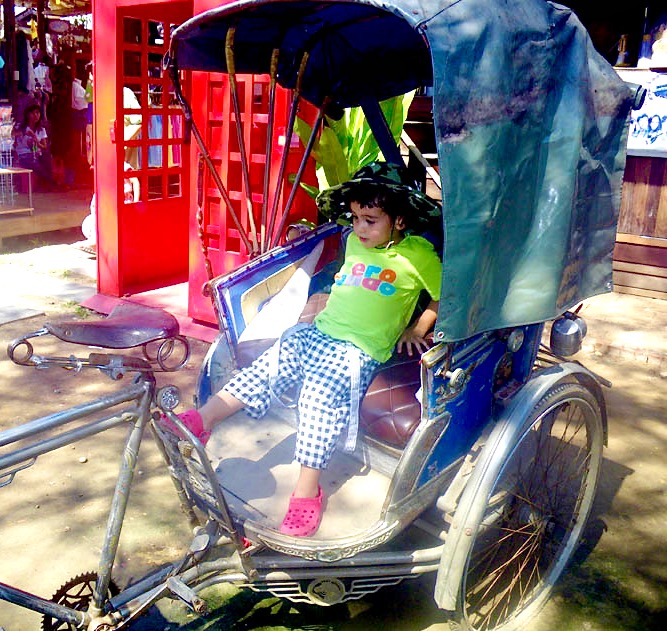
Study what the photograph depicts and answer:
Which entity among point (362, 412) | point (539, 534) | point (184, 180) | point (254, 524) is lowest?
point (539, 534)

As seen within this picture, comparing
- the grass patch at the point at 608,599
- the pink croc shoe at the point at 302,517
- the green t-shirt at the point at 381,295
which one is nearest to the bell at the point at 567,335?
the green t-shirt at the point at 381,295

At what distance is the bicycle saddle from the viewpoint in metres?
2.08

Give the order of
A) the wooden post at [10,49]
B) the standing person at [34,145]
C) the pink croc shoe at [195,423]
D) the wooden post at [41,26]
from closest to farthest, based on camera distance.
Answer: the pink croc shoe at [195,423]
the wooden post at [10,49]
the wooden post at [41,26]
the standing person at [34,145]

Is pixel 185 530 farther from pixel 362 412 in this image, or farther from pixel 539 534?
pixel 539 534

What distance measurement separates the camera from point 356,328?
9.64 ft

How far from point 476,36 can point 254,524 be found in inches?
63.6

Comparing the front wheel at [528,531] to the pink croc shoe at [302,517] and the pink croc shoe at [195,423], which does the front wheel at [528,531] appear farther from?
the pink croc shoe at [195,423]

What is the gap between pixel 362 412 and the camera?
276cm

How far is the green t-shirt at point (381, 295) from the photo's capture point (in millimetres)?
2938

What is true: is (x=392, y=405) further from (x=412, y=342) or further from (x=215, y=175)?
(x=215, y=175)

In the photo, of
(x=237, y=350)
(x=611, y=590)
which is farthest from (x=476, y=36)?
(x=611, y=590)

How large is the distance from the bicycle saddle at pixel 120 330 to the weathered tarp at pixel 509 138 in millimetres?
811

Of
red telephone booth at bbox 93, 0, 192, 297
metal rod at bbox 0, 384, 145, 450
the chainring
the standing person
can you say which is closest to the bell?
metal rod at bbox 0, 384, 145, 450

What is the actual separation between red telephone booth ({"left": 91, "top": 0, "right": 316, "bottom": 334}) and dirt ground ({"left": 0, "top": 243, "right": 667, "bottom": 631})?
1751 millimetres
